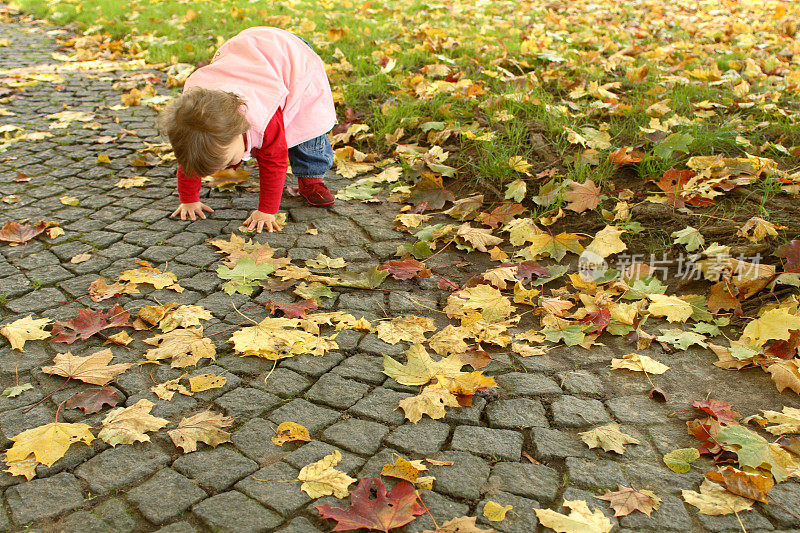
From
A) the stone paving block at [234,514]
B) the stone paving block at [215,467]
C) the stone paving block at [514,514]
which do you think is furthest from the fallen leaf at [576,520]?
the stone paving block at [215,467]

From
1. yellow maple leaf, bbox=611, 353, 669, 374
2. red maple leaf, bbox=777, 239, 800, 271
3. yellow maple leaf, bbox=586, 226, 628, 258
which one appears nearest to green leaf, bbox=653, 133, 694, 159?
yellow maple leaf, bbox=586, 226, 628, 258

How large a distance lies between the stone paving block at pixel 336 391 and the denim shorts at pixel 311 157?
5.79 feet

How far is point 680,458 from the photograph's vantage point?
206 centimetres

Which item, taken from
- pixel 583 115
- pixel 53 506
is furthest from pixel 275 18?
pixel 53 506

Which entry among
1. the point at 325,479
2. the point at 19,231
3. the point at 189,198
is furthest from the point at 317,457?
the point at 19,231

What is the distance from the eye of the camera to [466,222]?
363 cm

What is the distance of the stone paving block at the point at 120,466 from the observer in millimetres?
1923

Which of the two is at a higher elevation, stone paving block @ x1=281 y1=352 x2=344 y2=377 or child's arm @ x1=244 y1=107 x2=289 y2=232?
child's arm @ x1=244 y1=107 x2=289 y2=232

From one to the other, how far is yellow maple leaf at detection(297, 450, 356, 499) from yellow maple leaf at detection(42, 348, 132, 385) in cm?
90

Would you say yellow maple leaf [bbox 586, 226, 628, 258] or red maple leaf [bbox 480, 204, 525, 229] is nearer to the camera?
yellow maple leaf [bbox 586, 226, 628, 258]

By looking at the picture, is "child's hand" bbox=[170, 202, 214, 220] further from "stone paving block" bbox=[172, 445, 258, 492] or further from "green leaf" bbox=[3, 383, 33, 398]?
"stone paving block" bbox=[172, 445, 258, 492]

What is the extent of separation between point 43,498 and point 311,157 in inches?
95.6

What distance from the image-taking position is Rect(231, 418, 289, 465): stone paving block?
2049 millimetres

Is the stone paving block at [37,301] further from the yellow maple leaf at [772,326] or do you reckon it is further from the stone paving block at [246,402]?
the yellow maple leaf at [772,326]
